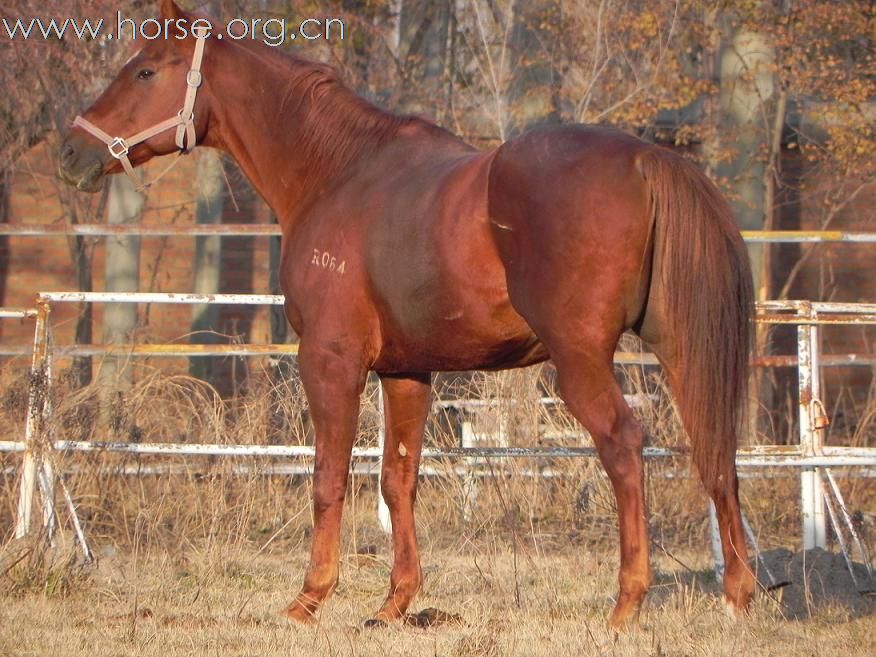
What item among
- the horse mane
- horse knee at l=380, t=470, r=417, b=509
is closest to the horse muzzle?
the horse mane

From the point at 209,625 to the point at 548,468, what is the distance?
9.57 feet

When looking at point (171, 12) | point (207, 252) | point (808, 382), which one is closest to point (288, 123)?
point (171, 12)

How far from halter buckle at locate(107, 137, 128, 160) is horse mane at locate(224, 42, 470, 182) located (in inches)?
27.9

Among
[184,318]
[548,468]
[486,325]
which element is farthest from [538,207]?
[184,318]

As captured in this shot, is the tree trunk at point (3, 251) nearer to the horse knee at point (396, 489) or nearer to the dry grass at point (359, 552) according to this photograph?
the dry grass at point (359, 552)

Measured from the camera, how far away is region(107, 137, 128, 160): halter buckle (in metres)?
5.59

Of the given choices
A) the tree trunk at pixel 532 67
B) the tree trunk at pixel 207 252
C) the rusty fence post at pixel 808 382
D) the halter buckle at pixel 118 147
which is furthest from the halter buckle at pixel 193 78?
the tree trunk at pixel 532 67

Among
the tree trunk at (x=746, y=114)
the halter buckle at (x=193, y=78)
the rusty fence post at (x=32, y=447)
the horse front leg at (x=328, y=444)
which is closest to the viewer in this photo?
the horse front leg at (x=328, y=444)

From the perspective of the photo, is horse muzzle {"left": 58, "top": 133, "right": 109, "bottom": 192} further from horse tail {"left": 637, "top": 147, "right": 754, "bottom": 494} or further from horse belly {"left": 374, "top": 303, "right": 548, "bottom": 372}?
horse tail {"left": 637, "top": 147, "right": 754, "bottom": 494}

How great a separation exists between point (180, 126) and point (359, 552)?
2.40 m

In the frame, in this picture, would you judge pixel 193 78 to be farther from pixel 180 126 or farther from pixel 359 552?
pixel 359 552

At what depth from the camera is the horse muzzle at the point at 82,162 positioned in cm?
562

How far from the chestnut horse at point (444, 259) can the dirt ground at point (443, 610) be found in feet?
0.75

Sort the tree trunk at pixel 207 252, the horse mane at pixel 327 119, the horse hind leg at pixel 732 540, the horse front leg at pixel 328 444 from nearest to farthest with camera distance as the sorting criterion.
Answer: the horse hind leg at pixel 732 540
the horse front leg at pixel 328 444
the horse mane at pixel 327 119
the tree trunk at pixel 207 252
